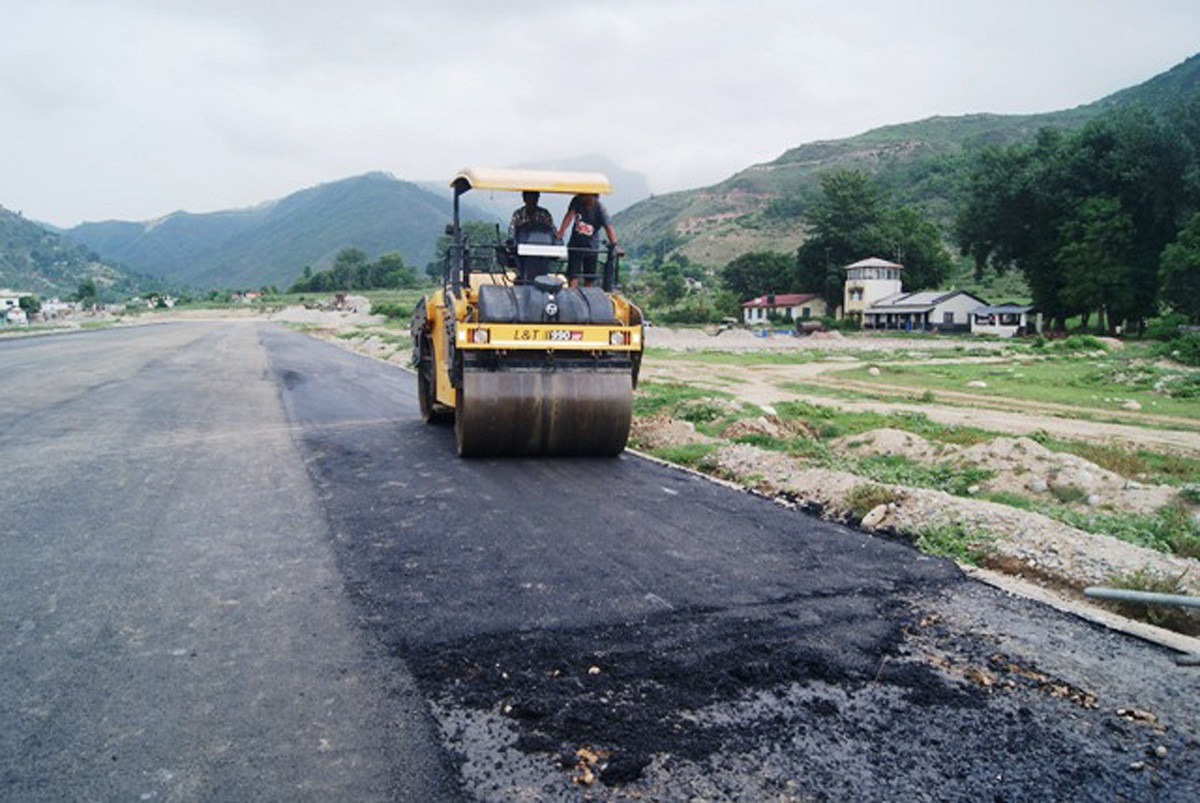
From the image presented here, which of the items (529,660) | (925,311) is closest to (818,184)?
(925,311)

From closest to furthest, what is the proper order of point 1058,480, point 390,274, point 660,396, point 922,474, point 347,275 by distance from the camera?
point 1058,480 < point 922,474 < point 660,396 < point 390,274 < point 347,275

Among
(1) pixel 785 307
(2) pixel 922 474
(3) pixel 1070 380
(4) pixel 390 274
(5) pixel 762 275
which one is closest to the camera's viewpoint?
(2) pixel 922 474

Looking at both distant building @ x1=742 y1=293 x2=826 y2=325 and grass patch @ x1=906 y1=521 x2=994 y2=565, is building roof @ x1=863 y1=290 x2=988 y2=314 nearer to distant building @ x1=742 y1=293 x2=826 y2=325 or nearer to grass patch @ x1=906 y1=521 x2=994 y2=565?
distant building @ x1=742 y1=293 x2=826 y2=325

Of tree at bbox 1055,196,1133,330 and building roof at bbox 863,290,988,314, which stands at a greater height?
tree at bbox 1055,196,1133,330

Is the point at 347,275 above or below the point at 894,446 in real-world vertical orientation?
above

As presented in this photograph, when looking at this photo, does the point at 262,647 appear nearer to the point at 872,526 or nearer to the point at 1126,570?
the point at 872,526

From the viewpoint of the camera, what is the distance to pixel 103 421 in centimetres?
1250

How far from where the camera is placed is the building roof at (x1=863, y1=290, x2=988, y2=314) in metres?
67.2

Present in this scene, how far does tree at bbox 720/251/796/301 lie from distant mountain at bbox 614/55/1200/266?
44.9 m

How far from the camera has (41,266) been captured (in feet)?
575

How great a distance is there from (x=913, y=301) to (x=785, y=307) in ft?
37.7

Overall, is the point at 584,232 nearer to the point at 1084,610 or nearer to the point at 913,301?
the point at 1084,610

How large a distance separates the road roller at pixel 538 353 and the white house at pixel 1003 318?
191 feet

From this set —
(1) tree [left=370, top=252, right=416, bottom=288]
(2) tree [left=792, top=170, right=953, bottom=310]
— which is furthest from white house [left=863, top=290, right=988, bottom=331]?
(1) tree [left=370, top=252, right=416, bottom=288]
